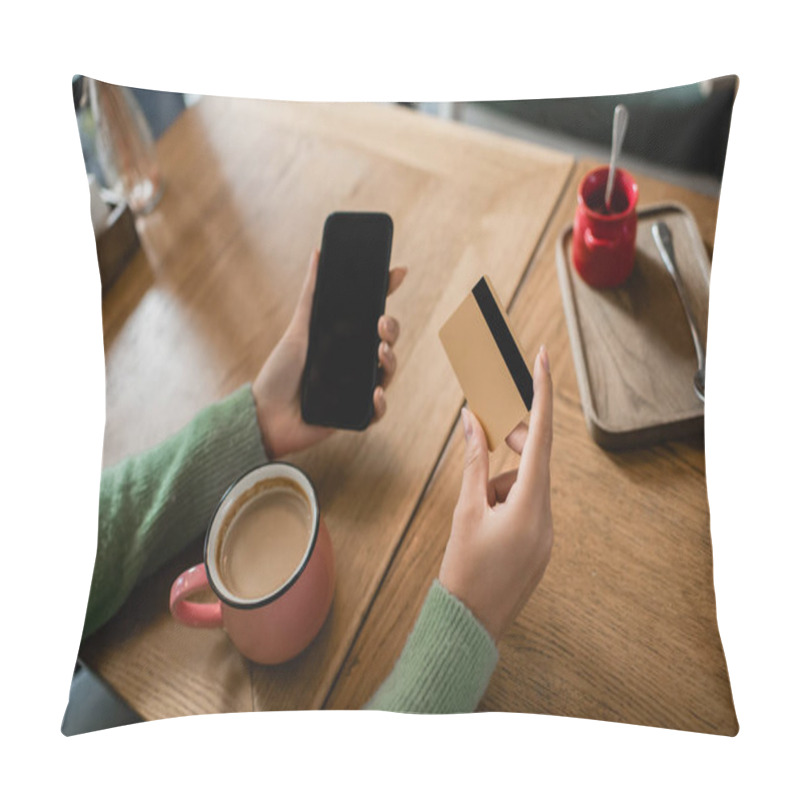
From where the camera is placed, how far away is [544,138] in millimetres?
668

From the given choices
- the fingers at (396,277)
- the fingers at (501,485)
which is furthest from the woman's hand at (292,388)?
the fingers at (501,485)

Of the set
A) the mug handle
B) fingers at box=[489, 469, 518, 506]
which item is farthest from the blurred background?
the mug handle

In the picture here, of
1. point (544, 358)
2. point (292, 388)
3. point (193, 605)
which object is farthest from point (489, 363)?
point (193, 605)

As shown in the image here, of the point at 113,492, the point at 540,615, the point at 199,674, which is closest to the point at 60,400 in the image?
the point at 113,492

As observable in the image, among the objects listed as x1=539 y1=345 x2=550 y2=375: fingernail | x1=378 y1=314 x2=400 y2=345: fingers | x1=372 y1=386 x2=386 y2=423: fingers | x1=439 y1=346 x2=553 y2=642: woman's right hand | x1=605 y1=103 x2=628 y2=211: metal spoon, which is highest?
x1=605 y1=103 x2=628 y2=211: metal spoon

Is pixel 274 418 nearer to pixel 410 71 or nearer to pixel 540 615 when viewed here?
pixel 540 615

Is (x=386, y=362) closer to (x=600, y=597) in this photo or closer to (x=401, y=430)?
(x=401, y=430)

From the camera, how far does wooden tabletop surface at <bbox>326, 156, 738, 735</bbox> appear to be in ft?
1.70

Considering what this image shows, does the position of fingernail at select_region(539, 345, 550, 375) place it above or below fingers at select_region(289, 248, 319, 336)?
below

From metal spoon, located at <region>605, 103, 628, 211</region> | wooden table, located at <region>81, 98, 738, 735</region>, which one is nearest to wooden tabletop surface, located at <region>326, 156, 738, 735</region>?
wooden table, located at <region>81, 98, 738, 735</region>

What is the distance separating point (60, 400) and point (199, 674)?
0.26 m

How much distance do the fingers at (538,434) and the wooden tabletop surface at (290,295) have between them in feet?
0.24

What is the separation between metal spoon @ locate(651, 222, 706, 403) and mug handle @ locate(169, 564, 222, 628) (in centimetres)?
37

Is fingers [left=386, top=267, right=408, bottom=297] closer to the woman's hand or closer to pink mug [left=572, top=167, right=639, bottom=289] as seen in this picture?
the woman's hand
